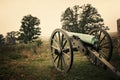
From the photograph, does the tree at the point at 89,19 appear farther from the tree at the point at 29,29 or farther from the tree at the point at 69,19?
the tree at the point at 29,29

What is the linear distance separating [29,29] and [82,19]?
1096 cm

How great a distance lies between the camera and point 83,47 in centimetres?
466

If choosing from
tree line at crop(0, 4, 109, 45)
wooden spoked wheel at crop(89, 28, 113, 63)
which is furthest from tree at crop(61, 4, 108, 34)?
wooden spoked wheel at crop(89, 28, 113, 63)

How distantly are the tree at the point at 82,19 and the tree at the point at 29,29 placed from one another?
5914 mm

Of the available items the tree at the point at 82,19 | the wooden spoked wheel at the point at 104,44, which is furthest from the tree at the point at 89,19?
the wooden spoked wheel at the point at 104,44

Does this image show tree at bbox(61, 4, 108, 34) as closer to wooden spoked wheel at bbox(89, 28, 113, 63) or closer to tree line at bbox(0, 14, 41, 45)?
tree line at bbox(0, 14, 41, 45)

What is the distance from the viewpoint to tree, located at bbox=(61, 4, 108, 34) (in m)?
29.0

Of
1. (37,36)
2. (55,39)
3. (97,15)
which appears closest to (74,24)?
(97,15)

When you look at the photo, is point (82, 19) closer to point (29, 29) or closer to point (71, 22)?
point (71, 22)

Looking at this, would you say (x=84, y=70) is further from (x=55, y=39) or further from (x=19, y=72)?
(x=19, y=72)

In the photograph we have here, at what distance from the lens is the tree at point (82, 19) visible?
29.0 meters

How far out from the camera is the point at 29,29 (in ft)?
103

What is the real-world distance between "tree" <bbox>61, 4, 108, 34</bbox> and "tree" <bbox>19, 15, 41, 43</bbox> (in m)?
5.91

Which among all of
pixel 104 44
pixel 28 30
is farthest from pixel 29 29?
pixel 104 44
